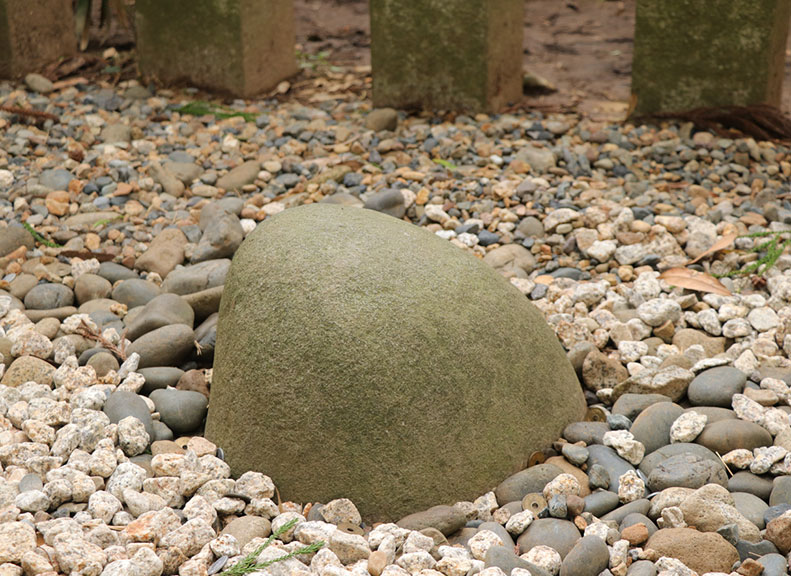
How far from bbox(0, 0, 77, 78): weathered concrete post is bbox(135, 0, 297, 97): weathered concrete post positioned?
1.68 ft

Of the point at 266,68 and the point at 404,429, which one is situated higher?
the point at 266,68

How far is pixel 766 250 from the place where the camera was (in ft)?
10.4

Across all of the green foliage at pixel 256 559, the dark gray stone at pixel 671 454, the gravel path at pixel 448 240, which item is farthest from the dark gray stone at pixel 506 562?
the dark gray stone at pixel 671 454

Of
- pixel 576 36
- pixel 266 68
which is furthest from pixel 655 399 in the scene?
pixel 576 36

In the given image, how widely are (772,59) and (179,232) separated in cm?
264

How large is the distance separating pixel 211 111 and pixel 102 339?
80.4 inches

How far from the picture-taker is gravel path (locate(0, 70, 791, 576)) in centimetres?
195

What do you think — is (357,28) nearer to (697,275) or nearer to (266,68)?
(266,68)

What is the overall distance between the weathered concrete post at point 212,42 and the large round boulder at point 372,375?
98.8 inches

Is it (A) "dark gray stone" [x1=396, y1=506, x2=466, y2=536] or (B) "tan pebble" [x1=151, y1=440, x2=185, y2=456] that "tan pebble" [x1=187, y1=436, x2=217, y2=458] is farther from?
(A) "dark gray stone" [x1=396, y1=506, x2=466, y2=536]

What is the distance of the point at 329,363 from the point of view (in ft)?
6.97

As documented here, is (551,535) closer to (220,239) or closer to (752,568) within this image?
(752,568)

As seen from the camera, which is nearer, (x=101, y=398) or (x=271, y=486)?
(x=271, y=486)

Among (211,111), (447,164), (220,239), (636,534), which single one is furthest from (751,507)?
(211,111)
